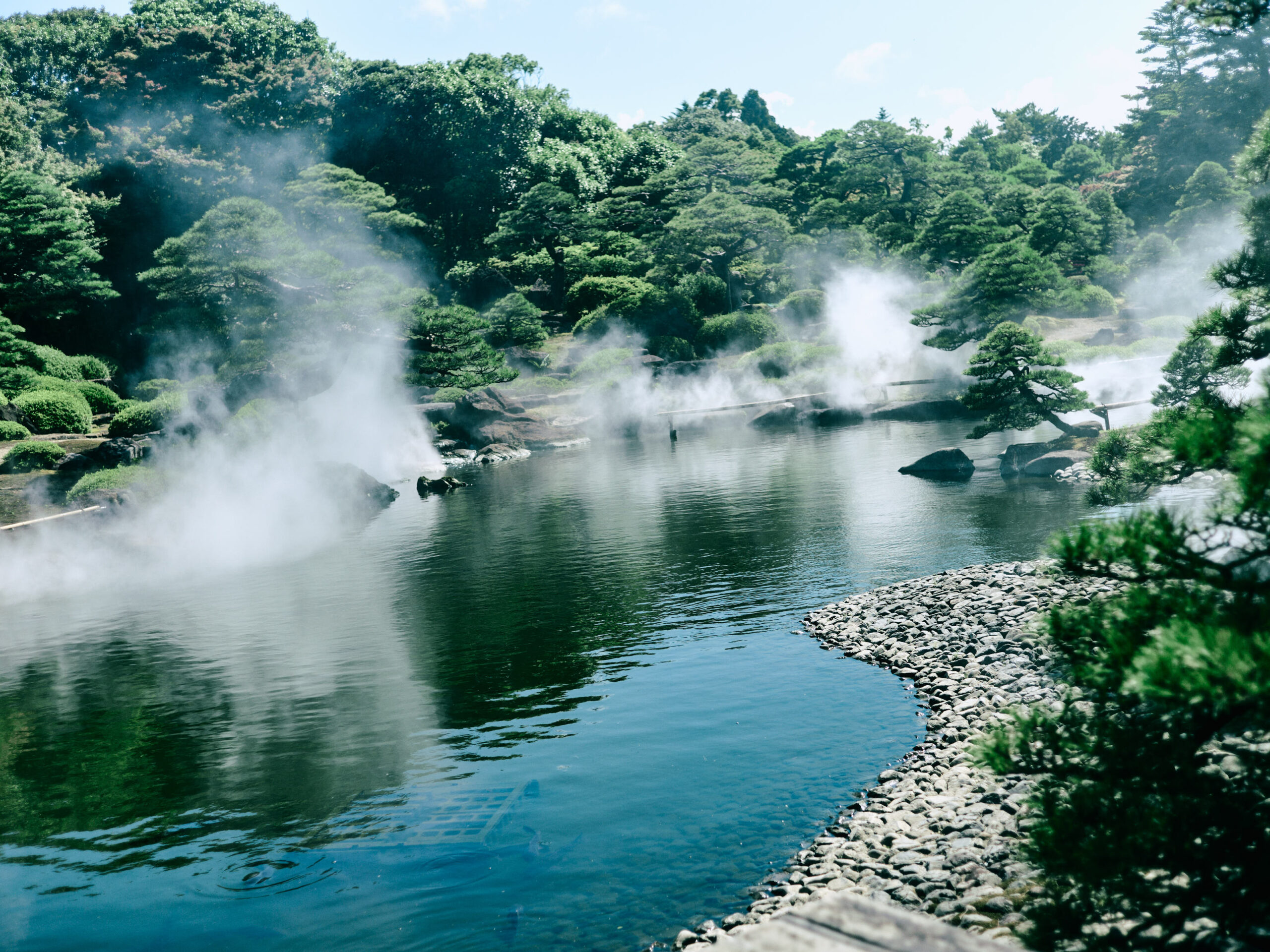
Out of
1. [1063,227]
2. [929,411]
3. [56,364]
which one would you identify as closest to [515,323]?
[56,364]

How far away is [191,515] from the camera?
2842 cm

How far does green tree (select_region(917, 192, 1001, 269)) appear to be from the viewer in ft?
169

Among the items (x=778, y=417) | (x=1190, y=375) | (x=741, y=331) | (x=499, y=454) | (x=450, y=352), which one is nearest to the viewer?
(x=1190, y=375)

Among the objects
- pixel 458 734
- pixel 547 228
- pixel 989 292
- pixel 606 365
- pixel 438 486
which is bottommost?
pixel 458 734

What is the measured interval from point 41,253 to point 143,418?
16697mm

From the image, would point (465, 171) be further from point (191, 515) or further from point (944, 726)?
point (944, 726)

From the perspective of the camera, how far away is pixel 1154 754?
13.6 feet

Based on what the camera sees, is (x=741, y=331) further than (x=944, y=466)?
Yes

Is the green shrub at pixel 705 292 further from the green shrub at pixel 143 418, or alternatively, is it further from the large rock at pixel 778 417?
the green shrub at pixel 143 418

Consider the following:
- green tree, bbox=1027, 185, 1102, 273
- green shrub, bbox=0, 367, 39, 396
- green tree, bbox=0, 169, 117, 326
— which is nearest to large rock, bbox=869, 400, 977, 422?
green tree, bbox=1027, 185, 1102, 273

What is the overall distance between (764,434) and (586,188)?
90.6 feet

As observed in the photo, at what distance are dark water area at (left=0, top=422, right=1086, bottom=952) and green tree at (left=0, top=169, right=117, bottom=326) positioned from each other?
30.1 metres

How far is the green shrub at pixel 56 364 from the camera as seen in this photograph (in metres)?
40.2

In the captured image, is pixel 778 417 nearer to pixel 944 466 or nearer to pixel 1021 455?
pixel 944 466
